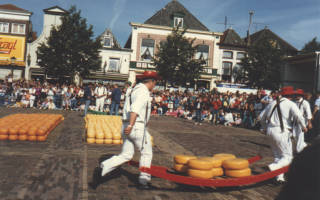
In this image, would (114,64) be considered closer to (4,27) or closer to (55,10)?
(55,10)

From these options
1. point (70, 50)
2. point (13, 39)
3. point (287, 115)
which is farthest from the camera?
point (13, 39)

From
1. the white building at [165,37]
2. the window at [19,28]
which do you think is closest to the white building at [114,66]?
the white building at [165,37]

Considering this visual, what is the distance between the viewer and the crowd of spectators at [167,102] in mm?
18516

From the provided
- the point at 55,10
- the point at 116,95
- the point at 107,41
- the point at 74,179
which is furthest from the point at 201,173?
the point at 107,41

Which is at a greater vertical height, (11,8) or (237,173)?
(11,8)

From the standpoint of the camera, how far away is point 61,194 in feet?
14.0

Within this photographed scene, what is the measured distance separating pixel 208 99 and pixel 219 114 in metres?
1.95

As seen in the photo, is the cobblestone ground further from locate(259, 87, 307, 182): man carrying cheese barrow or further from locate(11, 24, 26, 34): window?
locate(11, 24, 26, 34): window

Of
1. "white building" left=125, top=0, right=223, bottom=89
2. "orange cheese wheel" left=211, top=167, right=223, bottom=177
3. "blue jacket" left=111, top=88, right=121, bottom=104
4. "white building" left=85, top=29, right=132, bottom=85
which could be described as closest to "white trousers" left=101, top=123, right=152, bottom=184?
"orange cheese wheel" left=211, top=167, right=223, bottom=177

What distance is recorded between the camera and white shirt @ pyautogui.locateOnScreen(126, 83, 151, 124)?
4676 mm

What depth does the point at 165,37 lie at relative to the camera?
3731 centimetres

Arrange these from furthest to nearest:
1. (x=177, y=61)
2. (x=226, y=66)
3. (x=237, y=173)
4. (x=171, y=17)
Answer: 1. (x=226, y=66)
2. (x=171, y=17)
3. (x=177, y=61)
4. (x=237, y=173)

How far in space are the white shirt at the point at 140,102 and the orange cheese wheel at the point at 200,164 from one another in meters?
1.09

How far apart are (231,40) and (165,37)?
41.8 ft
